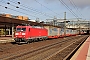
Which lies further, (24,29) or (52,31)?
(52,31)

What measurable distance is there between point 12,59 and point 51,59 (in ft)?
9.53

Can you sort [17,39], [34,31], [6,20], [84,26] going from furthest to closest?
[84,26], [6,20], [34,31], [17,39]

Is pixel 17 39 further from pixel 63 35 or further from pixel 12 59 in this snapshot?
pixel 63 35

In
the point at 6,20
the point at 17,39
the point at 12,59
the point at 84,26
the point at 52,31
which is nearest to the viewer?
the point at 12,59

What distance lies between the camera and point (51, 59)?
13086 millimetres

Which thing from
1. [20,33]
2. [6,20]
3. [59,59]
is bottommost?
[59,59]

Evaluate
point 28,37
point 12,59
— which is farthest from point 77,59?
point 28,37

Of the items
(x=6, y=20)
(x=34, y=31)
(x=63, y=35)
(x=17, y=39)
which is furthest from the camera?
(x=63, y=35)

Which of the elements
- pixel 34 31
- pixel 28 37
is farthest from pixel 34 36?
pixel 28 37

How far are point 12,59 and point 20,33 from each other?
1487cm

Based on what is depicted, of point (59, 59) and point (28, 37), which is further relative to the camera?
point (28, 37)

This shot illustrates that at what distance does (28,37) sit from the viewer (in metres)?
27.4

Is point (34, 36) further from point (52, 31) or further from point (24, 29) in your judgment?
point (52, 31)

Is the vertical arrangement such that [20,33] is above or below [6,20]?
below
